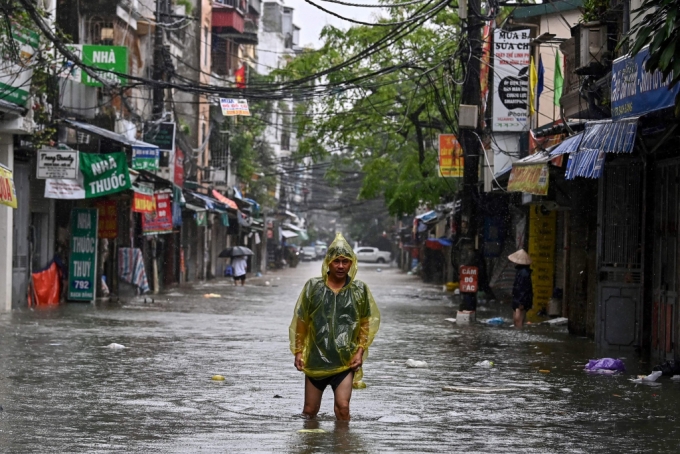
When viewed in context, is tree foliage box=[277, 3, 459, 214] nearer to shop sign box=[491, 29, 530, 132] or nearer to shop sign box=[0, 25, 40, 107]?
shop sign box=[491, 29, 530, 132]

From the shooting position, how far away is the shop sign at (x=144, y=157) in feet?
104

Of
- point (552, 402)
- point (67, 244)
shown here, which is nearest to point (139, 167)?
point (67, 244)

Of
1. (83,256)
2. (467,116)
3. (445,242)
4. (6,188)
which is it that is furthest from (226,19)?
(6,188)

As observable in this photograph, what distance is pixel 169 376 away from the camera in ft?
44.7

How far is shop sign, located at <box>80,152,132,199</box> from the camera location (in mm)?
28031

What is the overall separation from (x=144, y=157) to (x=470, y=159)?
32.0ft

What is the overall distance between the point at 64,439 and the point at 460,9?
58.3 feet

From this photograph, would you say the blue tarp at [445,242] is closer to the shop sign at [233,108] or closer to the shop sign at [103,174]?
the shop sign at [233,108]

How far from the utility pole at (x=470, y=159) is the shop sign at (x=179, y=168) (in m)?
19.6

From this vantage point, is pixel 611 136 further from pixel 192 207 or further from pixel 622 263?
pixel 192 207

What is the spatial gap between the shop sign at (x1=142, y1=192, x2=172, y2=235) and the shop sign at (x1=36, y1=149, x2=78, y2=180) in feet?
31.7

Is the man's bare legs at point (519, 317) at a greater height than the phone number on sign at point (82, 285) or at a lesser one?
lesser

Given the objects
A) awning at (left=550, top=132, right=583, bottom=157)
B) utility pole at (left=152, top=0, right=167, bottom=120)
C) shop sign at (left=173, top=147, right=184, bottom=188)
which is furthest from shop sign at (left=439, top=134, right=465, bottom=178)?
awning at (left=550, top=132, right=583, bottom=157)

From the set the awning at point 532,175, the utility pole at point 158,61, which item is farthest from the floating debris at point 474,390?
the utility pole at point 158,61
